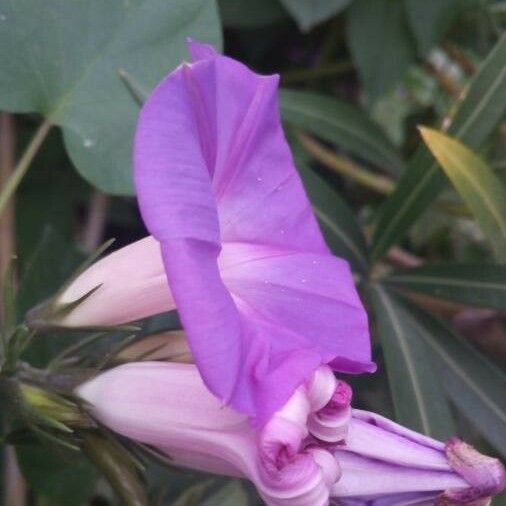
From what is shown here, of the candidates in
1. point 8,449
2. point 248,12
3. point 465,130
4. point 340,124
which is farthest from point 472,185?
point 8,449

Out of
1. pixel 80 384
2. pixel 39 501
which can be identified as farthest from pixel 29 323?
pixel 39 501

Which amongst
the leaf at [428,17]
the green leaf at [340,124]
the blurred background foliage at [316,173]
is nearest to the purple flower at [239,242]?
the blurred background foliage at [316,173]

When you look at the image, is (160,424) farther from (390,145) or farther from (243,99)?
(390,145)

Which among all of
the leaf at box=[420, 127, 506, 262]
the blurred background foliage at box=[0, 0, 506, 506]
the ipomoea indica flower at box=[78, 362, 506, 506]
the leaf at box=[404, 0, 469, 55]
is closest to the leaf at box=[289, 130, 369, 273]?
the blurred background foliage at box=[0, 0, 506, 506]

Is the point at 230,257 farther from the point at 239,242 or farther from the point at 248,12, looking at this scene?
the point at 248,12

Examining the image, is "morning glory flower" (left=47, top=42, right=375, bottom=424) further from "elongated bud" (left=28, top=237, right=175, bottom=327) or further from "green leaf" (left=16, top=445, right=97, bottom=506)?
"green leaf" (left=16, top=445, right=97, bottom=506)

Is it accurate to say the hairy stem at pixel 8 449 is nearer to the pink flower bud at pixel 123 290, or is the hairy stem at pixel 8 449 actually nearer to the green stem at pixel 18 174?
the green stem at pixel 18 174
